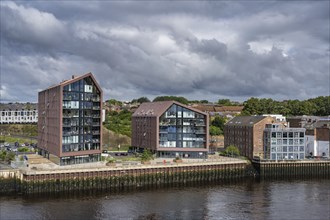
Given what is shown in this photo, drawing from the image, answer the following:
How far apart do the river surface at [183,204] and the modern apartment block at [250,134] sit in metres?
20.6

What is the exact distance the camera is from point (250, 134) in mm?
97000

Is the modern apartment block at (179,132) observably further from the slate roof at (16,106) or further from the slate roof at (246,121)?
the slate roof at (16,106)

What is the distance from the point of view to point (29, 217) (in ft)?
171

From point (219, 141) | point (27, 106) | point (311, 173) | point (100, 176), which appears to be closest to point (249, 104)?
point (219, 141)

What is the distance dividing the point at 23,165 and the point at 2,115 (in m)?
92.4

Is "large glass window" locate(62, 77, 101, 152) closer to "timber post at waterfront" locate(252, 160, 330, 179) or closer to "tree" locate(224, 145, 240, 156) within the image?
"tree" locate(224, 145, 240, 156)

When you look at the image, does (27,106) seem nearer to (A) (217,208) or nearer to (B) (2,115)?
(B) (2,115)

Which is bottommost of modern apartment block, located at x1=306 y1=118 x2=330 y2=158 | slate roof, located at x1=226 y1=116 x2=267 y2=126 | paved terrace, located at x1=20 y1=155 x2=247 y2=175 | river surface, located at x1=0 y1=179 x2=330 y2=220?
river surface, located at x1=0 y1=179 x2=330 y2=220

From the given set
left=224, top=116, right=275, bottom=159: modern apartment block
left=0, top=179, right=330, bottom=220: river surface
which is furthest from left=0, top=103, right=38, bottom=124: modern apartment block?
left=0, top=179, right=330, bottom=220: river surface

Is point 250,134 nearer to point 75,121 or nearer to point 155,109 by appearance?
A: point 155,109

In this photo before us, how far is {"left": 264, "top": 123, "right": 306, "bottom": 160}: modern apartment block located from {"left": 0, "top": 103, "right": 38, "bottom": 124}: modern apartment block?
319ft

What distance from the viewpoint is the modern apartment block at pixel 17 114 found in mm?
158375

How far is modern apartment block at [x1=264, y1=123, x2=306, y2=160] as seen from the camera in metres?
93.1

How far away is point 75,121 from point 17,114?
90608 mm
